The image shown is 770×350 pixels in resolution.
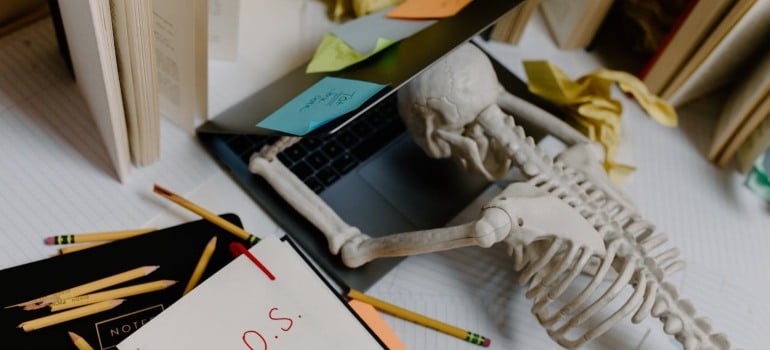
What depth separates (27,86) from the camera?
0.71m

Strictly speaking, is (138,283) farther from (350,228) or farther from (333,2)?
(333,2)

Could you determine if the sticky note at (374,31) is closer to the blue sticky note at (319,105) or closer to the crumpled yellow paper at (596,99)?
the blue sticky note at (319,105)

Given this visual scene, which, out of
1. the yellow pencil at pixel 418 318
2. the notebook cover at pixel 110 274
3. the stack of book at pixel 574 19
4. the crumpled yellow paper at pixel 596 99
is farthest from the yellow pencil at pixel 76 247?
the stack of book at pixel 574 19

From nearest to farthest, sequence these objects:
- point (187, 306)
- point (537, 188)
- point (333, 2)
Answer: point (187, 306), point (537, 188), point (333, 2)

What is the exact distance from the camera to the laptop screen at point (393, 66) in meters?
0.60

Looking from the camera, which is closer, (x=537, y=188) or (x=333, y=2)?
(x=537, y=188)

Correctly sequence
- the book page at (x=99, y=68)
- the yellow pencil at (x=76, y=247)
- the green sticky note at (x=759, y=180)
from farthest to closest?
the green sticky note at (x=759, y=180) < the yellow pencil at (x=76, y=247) < the book page at (x=99, y=68)

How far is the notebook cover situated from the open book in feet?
0.31

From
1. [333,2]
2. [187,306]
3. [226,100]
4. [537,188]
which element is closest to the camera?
[187,306]

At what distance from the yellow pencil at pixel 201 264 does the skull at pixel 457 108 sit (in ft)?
0.80

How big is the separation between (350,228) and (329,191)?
76 millimetres

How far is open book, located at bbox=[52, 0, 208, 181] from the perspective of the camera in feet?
1.68

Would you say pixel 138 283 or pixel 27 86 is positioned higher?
pixel 27 86

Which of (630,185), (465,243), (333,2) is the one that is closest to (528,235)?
(465,243)
